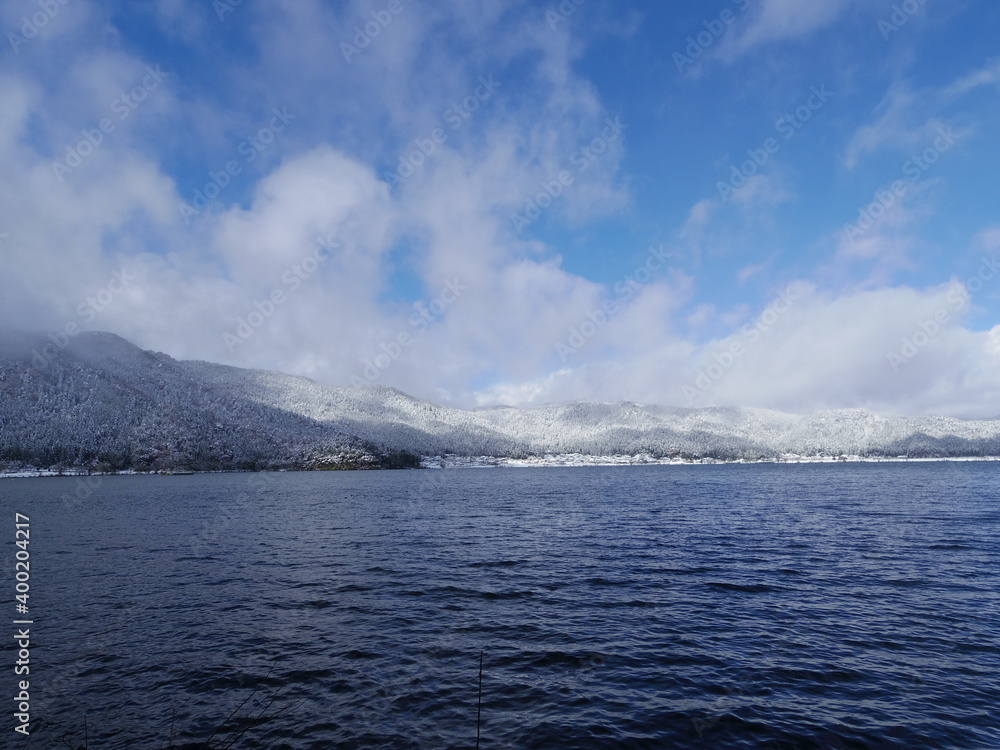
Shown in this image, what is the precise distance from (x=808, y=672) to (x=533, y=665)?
36.8 feet

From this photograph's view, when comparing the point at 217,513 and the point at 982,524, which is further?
the point at 217,513

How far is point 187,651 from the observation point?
2297 cm

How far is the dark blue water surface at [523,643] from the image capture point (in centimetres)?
1620

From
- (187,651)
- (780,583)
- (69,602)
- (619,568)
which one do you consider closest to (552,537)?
(619,568)

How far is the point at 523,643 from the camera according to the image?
23094 millimetres

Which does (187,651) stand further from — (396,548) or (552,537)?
(552,537)

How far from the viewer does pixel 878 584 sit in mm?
32125

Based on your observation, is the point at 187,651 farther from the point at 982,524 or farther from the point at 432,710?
the point at 982,524

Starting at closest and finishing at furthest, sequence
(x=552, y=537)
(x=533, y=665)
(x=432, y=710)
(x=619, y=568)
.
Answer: (x=432, y=710), (x=533, y=665), (x=619, y=568), (x=552, y=537)

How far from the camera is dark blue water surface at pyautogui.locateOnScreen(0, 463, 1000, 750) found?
16203 mm

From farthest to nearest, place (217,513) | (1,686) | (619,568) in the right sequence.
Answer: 1. (217,513)
2. (619,568)
3. (1,686)

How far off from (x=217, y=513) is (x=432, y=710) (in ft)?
265

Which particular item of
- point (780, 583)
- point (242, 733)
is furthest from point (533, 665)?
point (780, 583)

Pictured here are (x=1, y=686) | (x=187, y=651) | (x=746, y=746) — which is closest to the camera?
(x=746, y=746)
